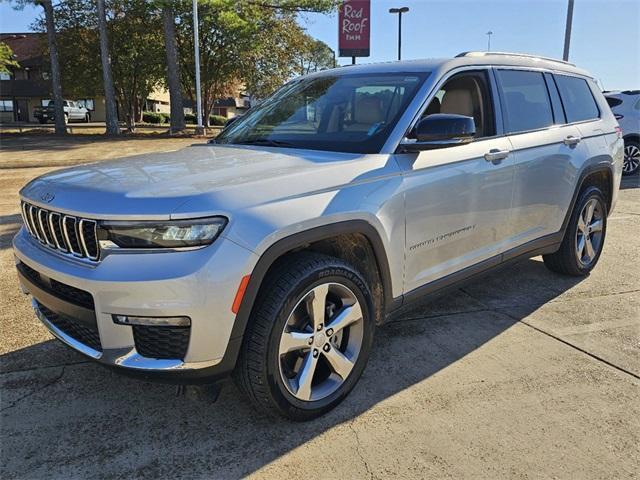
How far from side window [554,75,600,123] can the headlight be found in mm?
3583

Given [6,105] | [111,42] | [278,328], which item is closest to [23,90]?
[6,105]

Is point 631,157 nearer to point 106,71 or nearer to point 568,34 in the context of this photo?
point 568,34

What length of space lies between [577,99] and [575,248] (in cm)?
133

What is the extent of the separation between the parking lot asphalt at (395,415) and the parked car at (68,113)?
44.0m

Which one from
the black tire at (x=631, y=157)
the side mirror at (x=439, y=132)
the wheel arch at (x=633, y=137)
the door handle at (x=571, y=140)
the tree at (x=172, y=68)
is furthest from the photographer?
the tree at (x=172, y=68)

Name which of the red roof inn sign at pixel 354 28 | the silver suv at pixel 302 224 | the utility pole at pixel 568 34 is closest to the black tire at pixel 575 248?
the silver suv at pixel 302 224

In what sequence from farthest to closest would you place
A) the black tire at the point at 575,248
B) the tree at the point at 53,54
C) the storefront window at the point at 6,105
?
1. the storefront window at the point at 6,105
2. the tree at the point at 53,54
3. the black tire at the point at 575,248

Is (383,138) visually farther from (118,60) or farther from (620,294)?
(118,60)

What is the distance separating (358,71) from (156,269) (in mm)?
2271

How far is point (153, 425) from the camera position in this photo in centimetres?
267

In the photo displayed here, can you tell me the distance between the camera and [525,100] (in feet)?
13.3

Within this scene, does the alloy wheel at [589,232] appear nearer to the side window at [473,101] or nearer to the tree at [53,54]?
the side window at [473,101]

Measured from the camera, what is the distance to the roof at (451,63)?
343cm

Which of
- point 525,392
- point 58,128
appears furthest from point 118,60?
point 525,392
